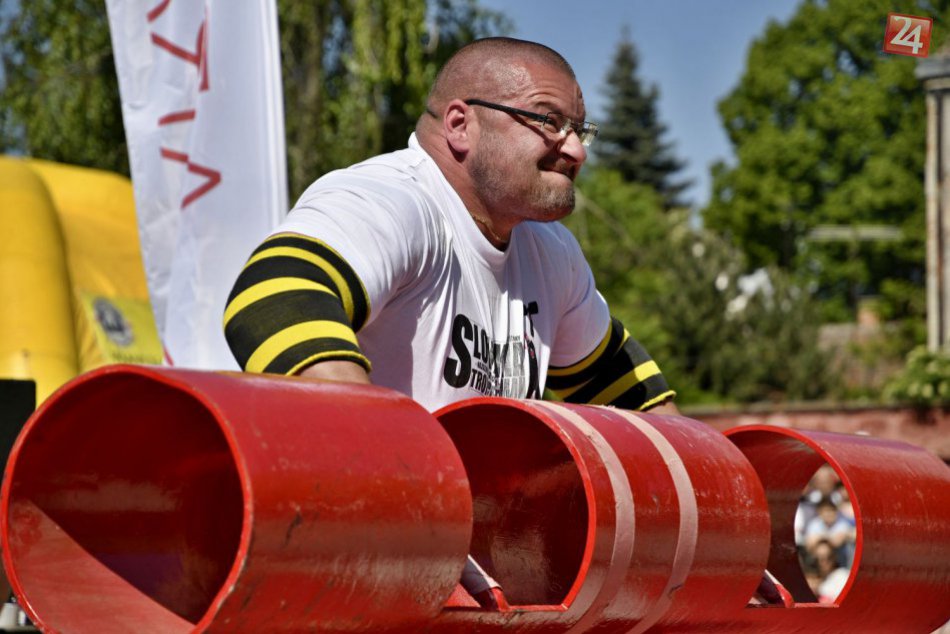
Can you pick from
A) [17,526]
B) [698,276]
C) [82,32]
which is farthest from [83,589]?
[698,276]

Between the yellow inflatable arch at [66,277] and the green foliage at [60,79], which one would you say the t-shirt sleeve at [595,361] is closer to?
the yellow inflatable arch at [66,277]

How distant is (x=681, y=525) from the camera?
168 cm

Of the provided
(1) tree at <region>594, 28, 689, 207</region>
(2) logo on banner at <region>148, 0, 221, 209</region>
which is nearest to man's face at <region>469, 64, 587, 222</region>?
(2) logo on banner at <region>148, 0, 221, 209</region>

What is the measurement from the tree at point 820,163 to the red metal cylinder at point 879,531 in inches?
1050

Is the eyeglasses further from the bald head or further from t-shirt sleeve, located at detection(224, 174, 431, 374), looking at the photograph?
t-shirt sleeve, located at detection(224, 174, 431, 374)

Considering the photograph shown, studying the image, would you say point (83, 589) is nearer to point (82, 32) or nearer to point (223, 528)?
point (223, 528)

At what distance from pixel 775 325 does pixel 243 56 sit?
78.6 ft

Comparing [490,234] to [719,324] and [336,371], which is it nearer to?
[336,371]

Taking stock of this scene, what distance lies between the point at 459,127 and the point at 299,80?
1081 centimetres

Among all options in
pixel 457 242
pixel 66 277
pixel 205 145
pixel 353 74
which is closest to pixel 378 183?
pixel 457 242

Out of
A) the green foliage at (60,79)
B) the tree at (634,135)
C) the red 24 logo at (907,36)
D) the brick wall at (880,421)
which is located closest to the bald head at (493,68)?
the red 24 logo at (907,36)

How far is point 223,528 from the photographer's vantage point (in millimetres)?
1575

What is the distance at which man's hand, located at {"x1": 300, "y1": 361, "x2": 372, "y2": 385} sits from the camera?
62.6 inches

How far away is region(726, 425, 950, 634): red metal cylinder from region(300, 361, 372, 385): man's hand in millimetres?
654
